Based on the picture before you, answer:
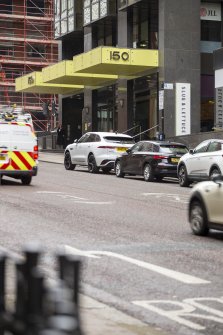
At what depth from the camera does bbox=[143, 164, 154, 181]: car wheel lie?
2681cm

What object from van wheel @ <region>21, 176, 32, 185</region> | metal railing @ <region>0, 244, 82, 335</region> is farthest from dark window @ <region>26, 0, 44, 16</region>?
metal railing @ <region>0, 244, 82, 335</region>

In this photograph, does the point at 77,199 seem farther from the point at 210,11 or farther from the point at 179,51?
the point at 210,11

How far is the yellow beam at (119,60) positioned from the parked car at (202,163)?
1557 cm

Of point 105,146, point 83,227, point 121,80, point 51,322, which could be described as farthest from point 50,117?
point 51,322

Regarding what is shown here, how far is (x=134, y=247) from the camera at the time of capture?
10.2 meters

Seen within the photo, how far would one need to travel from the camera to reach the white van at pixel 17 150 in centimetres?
2167

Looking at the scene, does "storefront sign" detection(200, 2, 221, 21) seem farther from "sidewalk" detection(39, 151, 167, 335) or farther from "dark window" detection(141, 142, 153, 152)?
"sidewalk" detection(39, 151, 167, 335)

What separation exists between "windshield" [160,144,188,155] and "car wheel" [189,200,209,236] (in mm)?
15373

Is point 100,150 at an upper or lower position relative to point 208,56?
lower

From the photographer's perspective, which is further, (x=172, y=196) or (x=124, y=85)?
(x=124, y=85)

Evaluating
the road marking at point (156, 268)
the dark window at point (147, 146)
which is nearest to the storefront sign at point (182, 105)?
the dark window at point (147, 146)

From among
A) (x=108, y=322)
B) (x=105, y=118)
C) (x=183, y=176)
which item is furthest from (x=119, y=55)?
(x=108, y=322)

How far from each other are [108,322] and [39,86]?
48.9m

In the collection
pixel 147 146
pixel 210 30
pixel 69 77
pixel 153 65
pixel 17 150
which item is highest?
pixel 210 30
